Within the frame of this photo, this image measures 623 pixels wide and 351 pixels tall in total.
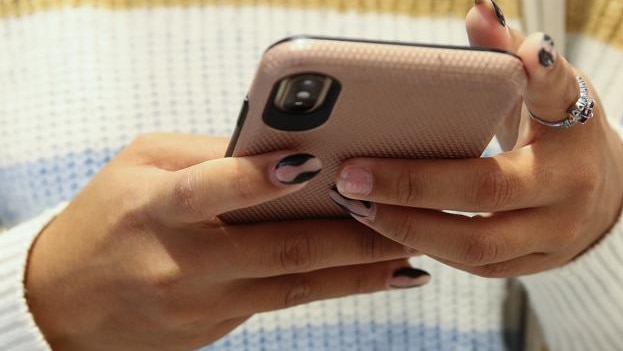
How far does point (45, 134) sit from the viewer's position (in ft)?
2.24

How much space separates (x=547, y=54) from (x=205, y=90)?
1.29ft

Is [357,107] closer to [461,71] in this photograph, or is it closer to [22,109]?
[461,71]

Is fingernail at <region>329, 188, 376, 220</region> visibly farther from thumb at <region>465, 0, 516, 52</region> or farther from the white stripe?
the white stripe

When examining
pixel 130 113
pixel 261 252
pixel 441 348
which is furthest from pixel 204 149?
pixel 441 348

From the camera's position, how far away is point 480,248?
18.0 inches

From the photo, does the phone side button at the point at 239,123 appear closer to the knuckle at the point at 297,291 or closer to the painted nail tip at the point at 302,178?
the painted nail tip at the point at 302,178

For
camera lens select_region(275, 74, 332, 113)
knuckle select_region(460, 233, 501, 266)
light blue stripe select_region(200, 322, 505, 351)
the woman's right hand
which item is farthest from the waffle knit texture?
camera lens select_region(275, 74, 332, 113)

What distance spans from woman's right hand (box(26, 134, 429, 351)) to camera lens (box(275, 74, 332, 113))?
0.25 feet

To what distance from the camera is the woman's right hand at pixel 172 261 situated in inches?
18.8

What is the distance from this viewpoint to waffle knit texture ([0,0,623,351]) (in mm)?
682

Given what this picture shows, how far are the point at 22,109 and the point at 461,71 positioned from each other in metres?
0.49

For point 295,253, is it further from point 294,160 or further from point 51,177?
point 51,177

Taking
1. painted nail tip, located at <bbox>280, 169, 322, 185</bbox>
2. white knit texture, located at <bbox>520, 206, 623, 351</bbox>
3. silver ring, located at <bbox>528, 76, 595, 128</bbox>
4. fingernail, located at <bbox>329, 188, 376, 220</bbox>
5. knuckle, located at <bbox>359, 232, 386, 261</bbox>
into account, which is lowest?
white knit texture, located at <bbox>520, 206, 623, 351</bbox>

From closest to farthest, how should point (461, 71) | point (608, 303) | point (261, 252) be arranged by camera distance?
1. point (461, 71)
2. point (261, 252)
3. point (608, 303)
